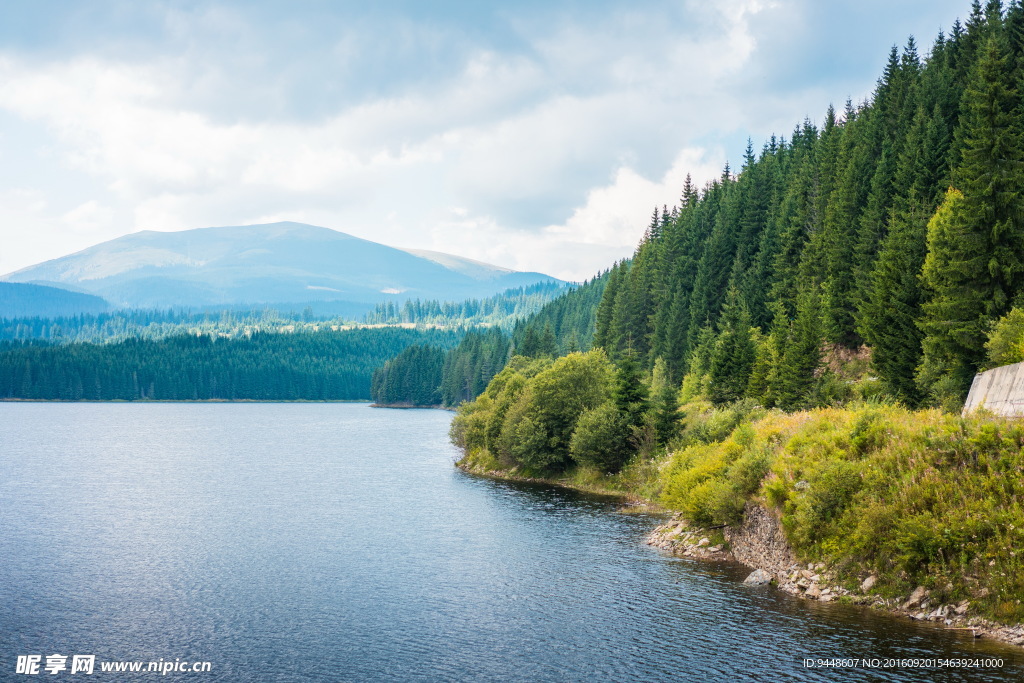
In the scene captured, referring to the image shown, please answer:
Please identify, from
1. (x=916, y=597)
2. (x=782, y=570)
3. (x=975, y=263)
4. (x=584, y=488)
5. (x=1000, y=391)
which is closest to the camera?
(x=916, y=597)

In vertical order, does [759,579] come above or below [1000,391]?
below

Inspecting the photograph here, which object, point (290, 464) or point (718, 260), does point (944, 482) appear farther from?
point (718, 260)

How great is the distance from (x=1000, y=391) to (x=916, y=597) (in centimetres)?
1557

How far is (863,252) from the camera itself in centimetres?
8744

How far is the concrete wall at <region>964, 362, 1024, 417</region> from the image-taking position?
43.0 m

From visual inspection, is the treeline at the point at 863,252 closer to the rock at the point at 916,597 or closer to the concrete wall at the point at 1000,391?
the concrete wall at the point at 1000,391

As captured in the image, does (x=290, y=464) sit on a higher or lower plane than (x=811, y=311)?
lower

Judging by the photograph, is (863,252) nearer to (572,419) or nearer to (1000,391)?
(572,419)

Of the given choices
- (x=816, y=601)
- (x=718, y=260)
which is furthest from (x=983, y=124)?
(x=718, y=260)

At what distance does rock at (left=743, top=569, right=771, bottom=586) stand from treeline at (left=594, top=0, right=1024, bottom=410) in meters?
19.3

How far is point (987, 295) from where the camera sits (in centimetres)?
5666

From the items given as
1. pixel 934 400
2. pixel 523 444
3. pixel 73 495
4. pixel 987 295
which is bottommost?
pixel 73 495

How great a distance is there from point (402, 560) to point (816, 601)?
81.5 ft

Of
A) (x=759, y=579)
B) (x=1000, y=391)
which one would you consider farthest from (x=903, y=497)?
(x=1000, y=391)
